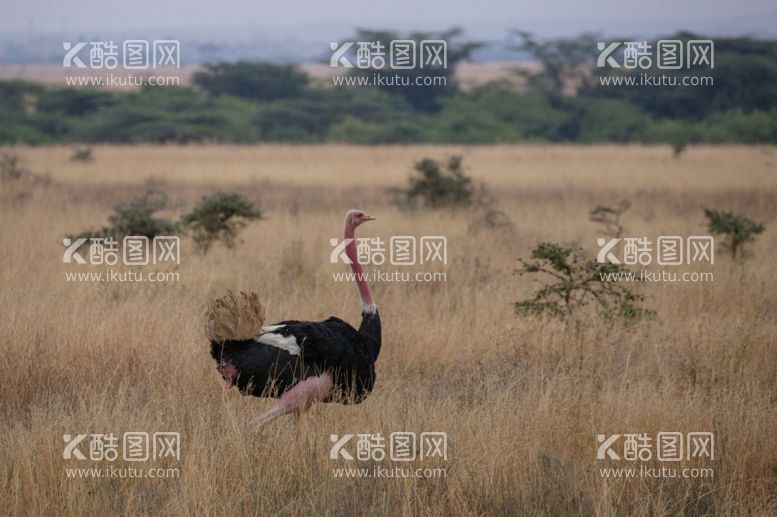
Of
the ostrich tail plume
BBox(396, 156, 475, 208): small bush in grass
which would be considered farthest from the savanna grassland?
BBox(396, 156, 475, 208): small bush in grass

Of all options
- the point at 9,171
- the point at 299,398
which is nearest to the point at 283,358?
the point at 299,398

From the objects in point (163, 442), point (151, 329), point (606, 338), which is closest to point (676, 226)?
point (606, 338)

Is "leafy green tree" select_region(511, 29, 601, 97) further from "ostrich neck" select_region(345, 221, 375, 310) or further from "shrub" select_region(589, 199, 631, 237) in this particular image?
"ostrich neck" select_region(345, 221, 375, 310)

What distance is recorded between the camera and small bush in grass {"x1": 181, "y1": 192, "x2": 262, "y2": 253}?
38.4 feet

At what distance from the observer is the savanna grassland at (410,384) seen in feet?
16.2

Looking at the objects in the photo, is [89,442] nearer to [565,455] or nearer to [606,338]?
[565,455]

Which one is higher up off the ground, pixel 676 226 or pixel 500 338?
pixel 676 226

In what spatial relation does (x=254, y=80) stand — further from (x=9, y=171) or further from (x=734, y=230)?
(x=734, y=230)

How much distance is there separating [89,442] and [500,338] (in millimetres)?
3378

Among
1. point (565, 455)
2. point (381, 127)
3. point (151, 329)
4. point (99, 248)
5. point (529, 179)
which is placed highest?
point (381, 127)

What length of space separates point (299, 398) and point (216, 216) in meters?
6.52

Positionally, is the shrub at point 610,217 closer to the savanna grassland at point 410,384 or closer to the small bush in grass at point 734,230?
the savanna grassland at point 410,384

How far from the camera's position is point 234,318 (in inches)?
218

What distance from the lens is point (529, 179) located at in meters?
22.2
